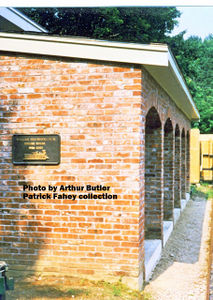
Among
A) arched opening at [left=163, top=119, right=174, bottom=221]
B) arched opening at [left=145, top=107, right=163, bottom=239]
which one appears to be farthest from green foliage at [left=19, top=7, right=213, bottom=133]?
arched opening at [left=145, top=107, right=163, bottom=239]

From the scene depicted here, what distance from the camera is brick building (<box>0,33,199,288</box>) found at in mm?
4988

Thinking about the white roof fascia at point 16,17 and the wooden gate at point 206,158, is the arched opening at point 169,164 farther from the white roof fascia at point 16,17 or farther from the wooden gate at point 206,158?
the wooden gate at point 206,158

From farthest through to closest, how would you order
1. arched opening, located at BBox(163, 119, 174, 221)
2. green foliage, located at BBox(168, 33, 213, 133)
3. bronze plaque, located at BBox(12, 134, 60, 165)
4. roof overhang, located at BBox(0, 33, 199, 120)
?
green foliage, located at BBox(168, 33, 213, 133), arched opening, located at BBox(163, 119, 174, 221), bronze plaque, located at BBox(12, 134, 60, 165), roof overhang, located at BBox(0, 33, 199, 120)

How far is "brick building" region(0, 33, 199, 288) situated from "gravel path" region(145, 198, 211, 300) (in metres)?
0.53

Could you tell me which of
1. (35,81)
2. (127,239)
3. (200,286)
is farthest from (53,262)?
(35,81)

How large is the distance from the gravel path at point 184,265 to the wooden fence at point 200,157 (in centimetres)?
789

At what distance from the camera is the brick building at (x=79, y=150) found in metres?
4.99

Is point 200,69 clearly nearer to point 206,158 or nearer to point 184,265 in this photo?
point 206,158

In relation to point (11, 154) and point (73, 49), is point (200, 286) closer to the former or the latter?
point (11, 154)

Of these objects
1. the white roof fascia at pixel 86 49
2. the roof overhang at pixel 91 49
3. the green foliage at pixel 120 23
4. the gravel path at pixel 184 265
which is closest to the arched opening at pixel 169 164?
the gravel path at pixel 184 265

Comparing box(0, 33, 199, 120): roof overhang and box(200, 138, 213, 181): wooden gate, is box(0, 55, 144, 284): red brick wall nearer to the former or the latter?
box(0, 33, 199, 120): roof overhang

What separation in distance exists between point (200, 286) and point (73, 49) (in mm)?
3879

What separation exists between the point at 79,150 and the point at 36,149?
0.62 meters

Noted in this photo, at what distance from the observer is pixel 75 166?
17.0ft
